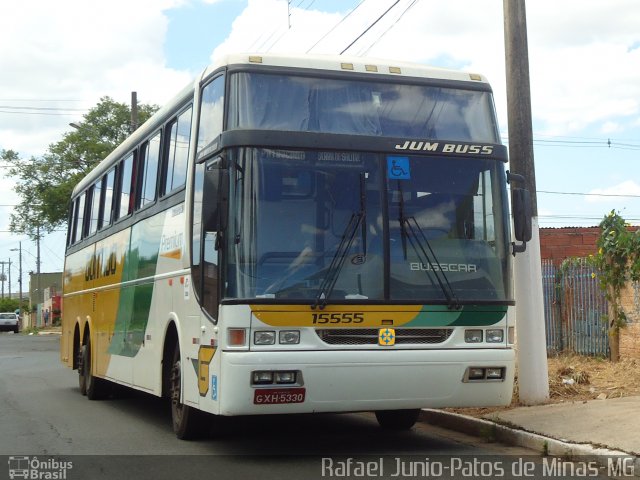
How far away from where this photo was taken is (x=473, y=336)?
8.83 m

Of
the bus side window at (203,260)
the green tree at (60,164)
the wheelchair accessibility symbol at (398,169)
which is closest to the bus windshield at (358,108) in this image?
the wheelchair accessibility symbol at (398,169)

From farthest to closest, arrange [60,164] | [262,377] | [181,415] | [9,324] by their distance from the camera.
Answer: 1. [9,324]
2. [60,164]
3. [181,415]
4. [262,377]

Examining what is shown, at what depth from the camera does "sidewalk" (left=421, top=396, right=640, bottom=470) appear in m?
8.45

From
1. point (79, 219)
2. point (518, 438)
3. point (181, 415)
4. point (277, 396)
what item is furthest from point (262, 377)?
point (79, 219)

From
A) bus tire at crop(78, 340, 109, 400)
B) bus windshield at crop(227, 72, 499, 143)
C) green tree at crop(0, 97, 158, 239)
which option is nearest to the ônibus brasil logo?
bus windshield at crop(227, 72, 499, 143)

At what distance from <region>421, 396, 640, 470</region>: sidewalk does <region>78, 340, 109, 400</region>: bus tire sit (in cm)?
629

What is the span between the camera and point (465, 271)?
885 cm

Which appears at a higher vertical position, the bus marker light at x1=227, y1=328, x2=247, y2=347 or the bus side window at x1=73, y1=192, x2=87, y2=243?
the bus side window at x1=73, y1=192, x2=87, y2=243

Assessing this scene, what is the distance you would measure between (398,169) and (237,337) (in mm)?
2090

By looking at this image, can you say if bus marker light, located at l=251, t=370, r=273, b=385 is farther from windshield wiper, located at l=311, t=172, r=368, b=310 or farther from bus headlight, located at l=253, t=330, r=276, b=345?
windshield wiper, located at l=311, t=172, r=368, b=310

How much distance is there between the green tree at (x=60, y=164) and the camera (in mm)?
58281

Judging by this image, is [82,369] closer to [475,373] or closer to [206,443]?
[206,443]

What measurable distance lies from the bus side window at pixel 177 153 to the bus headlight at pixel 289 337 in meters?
2.47

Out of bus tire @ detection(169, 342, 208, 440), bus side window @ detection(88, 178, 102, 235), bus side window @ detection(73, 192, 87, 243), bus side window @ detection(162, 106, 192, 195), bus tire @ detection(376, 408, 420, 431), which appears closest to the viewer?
bus tire @ detection(169, 342, 208, 440)
